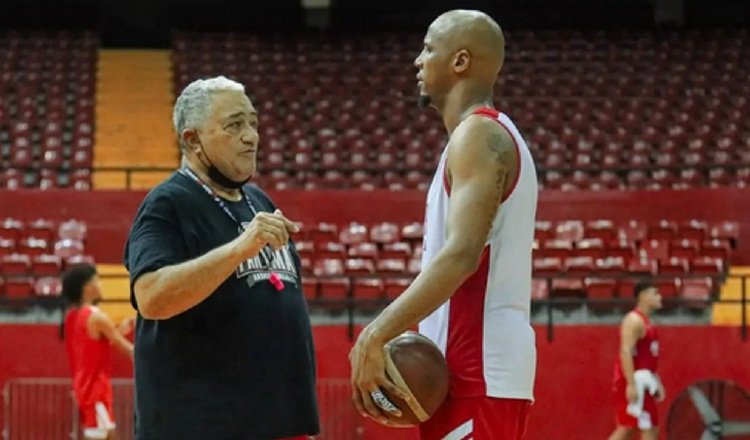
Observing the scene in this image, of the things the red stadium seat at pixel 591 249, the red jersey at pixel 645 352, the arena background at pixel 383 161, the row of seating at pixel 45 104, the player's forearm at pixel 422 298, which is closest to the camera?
the player's forearm at pixel 422 298

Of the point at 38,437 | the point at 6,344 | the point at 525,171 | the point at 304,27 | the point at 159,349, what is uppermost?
the point at 304,27

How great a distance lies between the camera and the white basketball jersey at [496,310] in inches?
131

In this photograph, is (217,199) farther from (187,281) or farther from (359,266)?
(359,266)

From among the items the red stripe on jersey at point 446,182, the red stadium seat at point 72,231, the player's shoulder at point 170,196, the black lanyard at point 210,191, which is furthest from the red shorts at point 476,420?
the red stadium seat at point 72,231

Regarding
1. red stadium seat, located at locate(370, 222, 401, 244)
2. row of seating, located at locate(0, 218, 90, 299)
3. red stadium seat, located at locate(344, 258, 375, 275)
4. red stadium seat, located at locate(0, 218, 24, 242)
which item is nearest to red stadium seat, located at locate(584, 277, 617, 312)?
red stadium seat, located at locate(344, 258, 375, 275)

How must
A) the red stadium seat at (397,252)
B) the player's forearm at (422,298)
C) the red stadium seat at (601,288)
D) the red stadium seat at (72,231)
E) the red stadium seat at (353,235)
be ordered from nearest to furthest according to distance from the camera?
the player's forearm at (422,298) → the red stadium seat at (601,288) → the red stadium seat at (397,252) → the red stadium seat at (353,235) → the red stadium seat at (72,231)

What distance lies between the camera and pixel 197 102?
11.7 ft

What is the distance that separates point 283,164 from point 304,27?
22.2ft

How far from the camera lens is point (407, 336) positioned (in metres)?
3.27

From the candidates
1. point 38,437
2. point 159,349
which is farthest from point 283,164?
point 159,349

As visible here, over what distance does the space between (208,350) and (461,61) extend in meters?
1.03

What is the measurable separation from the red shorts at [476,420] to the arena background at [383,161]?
6.65 meters

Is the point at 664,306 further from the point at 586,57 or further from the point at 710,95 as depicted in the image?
the point at 586,57

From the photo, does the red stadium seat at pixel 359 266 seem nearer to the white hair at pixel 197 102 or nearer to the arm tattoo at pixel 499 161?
the white hair at pixel 197 102
